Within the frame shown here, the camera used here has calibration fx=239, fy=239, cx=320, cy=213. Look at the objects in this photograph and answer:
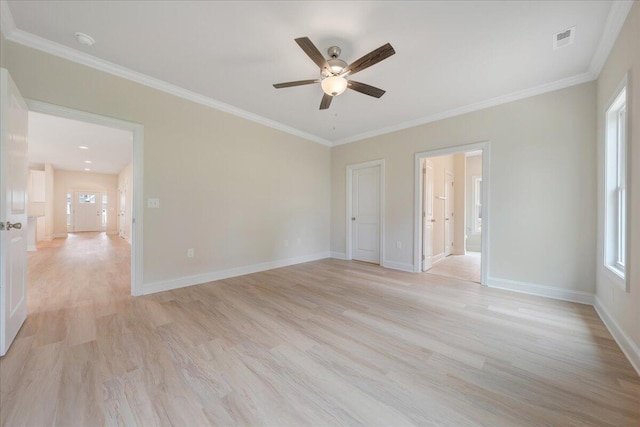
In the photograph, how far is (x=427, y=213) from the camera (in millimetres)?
4387

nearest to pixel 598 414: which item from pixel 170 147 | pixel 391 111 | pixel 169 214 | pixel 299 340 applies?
pixel 299 340

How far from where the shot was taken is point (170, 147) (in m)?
3.18

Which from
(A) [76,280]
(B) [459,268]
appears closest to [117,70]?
(A) [76,280]

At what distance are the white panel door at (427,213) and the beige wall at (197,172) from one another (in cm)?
233

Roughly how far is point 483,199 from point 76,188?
45.6 feet

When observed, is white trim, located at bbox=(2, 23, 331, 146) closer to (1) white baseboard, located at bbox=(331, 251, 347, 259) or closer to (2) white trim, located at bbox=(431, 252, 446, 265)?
(1) white baseboard, located at bbox=(331, 251, 347, 259)

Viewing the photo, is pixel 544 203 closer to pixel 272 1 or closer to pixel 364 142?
pixel 364 142

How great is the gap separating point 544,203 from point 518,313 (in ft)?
4.89

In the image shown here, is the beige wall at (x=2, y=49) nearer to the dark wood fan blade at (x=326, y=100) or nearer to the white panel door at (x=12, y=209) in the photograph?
the white panel door at (x=12, y=209)

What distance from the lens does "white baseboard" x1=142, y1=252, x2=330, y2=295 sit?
10.0 feet

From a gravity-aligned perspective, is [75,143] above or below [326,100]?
above

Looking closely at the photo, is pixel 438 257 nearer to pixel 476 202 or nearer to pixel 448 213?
pixel 448 213

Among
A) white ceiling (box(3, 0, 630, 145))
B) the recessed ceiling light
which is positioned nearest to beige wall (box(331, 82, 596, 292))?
white ceiling (box(3, 0, 630, 145))

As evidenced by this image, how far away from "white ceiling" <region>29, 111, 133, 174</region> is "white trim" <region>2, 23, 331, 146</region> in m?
Result: 1.52
